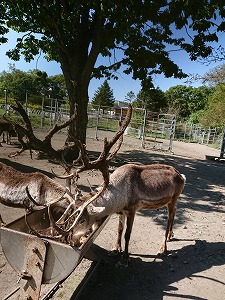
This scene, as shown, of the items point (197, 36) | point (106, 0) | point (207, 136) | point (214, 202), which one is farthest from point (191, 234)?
point (207, 136)

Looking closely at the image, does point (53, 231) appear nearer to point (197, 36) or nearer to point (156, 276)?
point (156, 276)

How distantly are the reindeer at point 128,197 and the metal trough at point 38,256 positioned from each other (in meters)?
0.53

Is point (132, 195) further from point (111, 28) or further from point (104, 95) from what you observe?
point (104, 95)

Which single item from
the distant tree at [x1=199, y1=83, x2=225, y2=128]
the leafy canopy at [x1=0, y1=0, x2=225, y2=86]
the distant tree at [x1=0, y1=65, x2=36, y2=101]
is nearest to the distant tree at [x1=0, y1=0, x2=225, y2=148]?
the leafy canopy at [x1=0, y1=0, x2=225, y2=86]

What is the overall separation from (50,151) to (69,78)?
6857 mm

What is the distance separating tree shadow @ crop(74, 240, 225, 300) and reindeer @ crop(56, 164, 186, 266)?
10.1 inches

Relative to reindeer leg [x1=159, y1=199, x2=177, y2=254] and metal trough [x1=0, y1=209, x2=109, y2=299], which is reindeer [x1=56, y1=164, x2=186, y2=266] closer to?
reindeer leg [x1=159, y1=199, x2=177, y2=254]

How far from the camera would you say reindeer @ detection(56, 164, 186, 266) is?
12.0 ft

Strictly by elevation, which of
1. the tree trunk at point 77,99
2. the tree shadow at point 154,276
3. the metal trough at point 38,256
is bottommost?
the tree shadow at point 154,276

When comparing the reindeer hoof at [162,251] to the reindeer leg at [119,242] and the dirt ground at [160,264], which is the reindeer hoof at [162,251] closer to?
the dirt ground at [160,264]

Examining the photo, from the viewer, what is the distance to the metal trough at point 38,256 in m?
2.80

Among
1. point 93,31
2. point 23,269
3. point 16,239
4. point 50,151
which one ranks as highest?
point 93,31

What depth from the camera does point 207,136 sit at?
103 feet

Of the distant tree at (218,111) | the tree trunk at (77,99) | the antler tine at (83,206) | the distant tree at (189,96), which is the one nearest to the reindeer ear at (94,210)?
the antler tine at (83,206)
